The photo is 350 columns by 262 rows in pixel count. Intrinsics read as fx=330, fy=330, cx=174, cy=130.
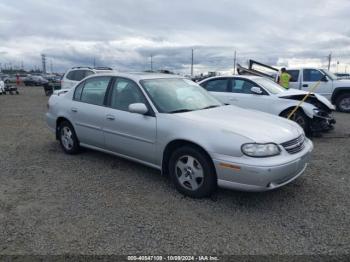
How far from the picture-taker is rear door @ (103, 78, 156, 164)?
4.49 meters

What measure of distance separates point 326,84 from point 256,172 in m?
11.0

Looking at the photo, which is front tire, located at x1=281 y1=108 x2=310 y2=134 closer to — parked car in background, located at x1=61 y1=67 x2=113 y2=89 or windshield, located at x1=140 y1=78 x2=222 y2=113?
windshield, located at x1=140 y1=78 x2=222 y2=113

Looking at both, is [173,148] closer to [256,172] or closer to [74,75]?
[256,172]

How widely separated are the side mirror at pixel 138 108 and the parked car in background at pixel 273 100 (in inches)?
166

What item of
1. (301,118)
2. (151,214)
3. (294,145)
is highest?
(294,145)

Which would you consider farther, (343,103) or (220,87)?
(343,103)

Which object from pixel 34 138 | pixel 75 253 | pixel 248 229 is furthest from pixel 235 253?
pixel 34 138

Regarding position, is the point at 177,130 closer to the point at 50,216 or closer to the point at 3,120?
the point at 50,216

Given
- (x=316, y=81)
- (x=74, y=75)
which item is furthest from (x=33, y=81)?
(x=316, y=81)

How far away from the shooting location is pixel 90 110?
5.40 m

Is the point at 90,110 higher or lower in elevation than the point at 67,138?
higher

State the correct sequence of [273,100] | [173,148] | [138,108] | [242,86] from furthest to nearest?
[242,86]
[273,100]
[138,108]
[173,148]

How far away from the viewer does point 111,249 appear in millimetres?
3018

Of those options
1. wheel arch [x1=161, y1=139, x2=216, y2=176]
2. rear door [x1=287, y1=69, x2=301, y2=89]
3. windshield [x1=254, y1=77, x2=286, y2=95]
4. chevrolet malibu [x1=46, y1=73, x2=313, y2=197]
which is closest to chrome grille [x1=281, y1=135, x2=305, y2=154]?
chevrolet malibu [x1=46, y1=73, x2=313, y2=197]
